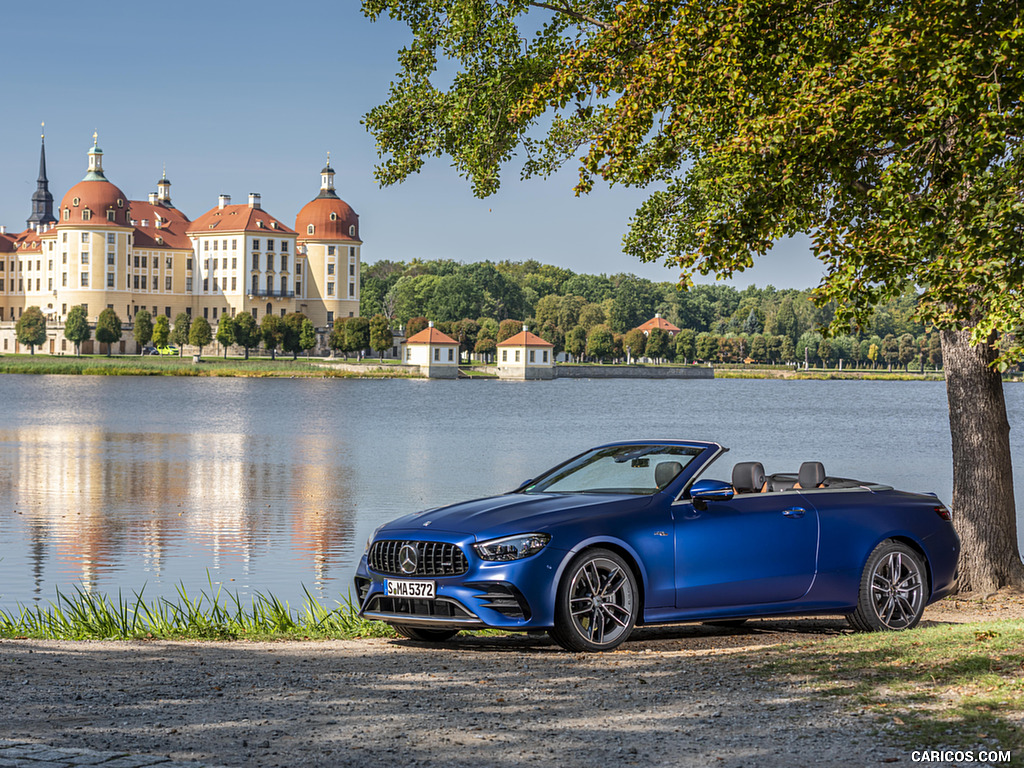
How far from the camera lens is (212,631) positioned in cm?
→ 1106

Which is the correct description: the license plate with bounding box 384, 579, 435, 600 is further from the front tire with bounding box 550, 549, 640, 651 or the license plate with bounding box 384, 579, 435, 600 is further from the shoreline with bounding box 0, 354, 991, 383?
the shoreline with bounding box 0, 354, 991, 383

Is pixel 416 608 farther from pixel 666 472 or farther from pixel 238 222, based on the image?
pixel 238 222

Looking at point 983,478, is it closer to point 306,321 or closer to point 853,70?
point 853,70

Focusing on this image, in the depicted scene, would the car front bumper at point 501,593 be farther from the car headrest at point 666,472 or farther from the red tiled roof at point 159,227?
the red tiled roof at point 159,227

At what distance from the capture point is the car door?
29.2 ft

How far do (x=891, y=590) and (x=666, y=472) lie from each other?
87.8 inches

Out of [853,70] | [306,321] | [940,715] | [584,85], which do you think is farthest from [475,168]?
[306,321]

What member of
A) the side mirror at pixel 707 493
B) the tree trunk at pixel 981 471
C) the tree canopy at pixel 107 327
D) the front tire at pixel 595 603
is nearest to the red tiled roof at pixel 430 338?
the tree canopy at pixel 107 327

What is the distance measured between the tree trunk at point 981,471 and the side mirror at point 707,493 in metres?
4.67

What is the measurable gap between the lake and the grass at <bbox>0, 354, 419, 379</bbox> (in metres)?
30.5

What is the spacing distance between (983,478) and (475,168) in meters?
7.17

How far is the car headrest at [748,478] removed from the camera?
30.9 feet

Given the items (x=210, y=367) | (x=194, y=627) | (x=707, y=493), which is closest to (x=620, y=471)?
(x=707, y=493)

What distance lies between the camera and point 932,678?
22.5ft
